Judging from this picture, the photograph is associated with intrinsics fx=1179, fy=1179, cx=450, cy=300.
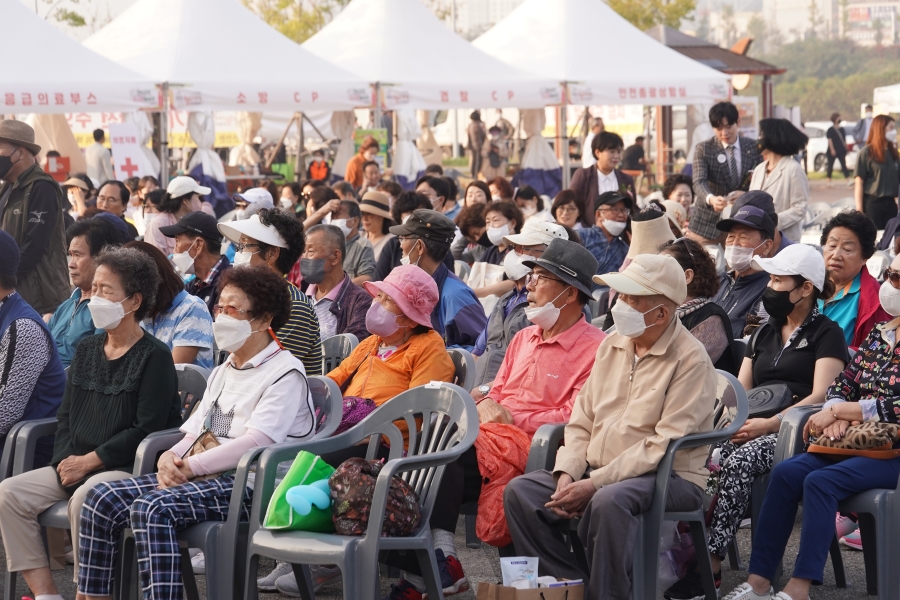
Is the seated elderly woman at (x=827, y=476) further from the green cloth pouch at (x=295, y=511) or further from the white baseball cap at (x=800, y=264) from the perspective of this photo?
the green cloth pouch at (x=295, y=511)

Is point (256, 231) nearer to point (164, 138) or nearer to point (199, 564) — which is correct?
point (199, 564)

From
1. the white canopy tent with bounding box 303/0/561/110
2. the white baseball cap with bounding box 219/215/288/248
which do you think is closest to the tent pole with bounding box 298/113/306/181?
the white canopy tent with bounding box 303/0/561/110

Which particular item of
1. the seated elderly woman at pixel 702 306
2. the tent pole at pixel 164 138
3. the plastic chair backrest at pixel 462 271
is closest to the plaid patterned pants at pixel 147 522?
the seated elderly woman at pixel 702 306

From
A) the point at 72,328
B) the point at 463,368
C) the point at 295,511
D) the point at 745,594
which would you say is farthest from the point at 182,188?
the point at 745,594

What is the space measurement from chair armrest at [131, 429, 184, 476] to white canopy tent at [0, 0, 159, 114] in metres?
9.83

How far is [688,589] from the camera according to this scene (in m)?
4.47

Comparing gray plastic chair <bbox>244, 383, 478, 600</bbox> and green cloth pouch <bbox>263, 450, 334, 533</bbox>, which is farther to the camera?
green cloth pouch <bbox>263, 450, 334, 533</bbox>

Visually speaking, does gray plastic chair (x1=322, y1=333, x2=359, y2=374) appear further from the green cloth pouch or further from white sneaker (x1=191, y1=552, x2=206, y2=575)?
the green cloth pouch

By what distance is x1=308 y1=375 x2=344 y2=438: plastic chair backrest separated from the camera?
462cm

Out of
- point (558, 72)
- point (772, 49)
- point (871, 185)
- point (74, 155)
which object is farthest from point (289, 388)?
point (772, 49)

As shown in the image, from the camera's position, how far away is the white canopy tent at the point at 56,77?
534 inches

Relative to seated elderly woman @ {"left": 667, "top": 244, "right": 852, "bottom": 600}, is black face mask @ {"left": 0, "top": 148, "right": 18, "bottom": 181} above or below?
above

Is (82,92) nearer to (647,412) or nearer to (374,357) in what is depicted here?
(374,357)

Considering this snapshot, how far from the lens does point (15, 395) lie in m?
5.02
